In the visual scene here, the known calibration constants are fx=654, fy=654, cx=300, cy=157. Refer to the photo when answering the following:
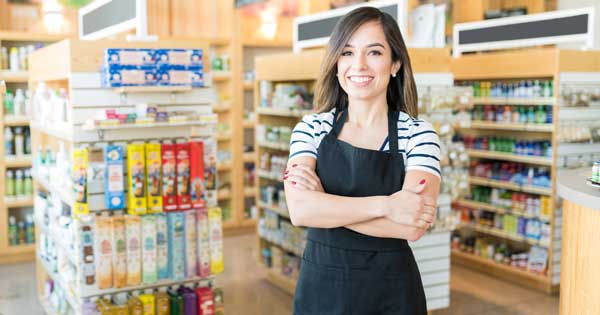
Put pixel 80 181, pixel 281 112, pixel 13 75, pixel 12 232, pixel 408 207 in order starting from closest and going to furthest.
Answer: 1. pixel 408 207
2. pixel 80 181
3. pixel 281 112
4. pixel 13 75
5. pixel 12 232

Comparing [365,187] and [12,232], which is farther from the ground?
[365,187]

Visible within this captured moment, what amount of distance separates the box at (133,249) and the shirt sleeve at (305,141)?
2.06 meters

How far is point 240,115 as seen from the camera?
827 centimetres

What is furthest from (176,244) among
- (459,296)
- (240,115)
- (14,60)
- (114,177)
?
(240,115)

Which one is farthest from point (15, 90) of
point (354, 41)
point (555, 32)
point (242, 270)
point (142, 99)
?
point (354, 41)

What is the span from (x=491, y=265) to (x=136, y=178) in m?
3.97

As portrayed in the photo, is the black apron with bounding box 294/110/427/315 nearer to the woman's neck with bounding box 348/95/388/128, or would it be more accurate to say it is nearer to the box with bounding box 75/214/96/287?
the woman's neck with bounding box 348/95/388/128

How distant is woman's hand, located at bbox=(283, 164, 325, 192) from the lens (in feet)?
7.18

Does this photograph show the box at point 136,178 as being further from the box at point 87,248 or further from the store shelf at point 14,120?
the store shelf at point 14,120

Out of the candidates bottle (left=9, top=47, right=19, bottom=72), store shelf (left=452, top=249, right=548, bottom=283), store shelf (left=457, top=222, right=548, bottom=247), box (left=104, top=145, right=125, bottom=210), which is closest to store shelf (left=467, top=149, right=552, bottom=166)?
store shelf (left=457, top=222, right=548, bottom=247)

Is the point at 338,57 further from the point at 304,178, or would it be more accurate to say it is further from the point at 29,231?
the point at 29,231

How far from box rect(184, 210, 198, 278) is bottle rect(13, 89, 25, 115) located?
3709 millimetres

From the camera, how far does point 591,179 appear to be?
2932 mm

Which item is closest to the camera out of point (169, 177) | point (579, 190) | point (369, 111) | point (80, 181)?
point (369, 111)
